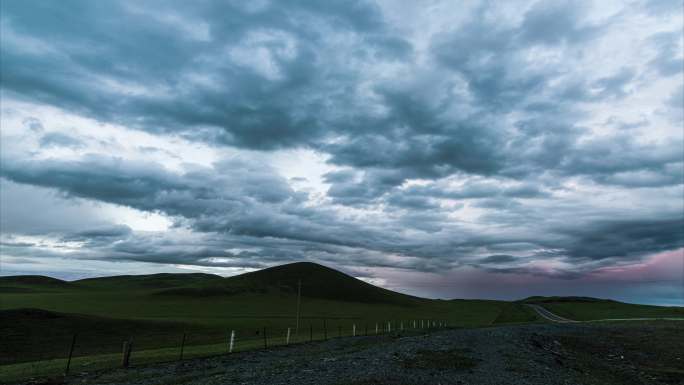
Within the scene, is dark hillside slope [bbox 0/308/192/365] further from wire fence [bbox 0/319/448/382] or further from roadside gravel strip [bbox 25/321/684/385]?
roadside gravel strip [bbox 25/321/684/385]

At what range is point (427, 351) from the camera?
35562mm

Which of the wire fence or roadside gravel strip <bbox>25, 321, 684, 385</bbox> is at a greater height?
roadside gravel strip <bbox>25, 321, 684, 385</bbox>

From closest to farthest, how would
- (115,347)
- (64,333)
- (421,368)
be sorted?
(421,368), (115,347), (64,333)

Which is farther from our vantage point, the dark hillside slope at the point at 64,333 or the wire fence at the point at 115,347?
the dark hillside slope at the point at 64,333

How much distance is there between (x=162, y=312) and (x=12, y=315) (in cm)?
6976

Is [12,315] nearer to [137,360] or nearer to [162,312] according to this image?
[137,360]

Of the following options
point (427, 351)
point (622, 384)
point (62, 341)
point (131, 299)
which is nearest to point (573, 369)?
point (622, 384)


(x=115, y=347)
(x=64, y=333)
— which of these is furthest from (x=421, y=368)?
(x=64, y=333)

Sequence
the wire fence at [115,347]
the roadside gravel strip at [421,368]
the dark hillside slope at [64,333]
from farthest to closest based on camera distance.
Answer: the dark hillside slope at [64,333] < the wire fence at [115,347] < the roadside gravel strip at [421,368]

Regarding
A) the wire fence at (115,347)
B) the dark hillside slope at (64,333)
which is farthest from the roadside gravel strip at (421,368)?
the dark hillside slope at (64,333)

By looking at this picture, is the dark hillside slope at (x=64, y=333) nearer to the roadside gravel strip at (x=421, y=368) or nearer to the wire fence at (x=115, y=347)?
the wire fence at (x=115, y=347)

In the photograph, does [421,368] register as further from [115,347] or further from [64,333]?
[64,333]

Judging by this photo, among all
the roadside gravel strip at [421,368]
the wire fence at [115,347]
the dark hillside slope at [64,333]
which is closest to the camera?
the roadside gravel strip at [421,368]

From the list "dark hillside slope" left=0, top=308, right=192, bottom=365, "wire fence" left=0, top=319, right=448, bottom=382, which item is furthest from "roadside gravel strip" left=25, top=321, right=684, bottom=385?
"dark hillside slope" left=0, top=308, right=192, bottom=365
